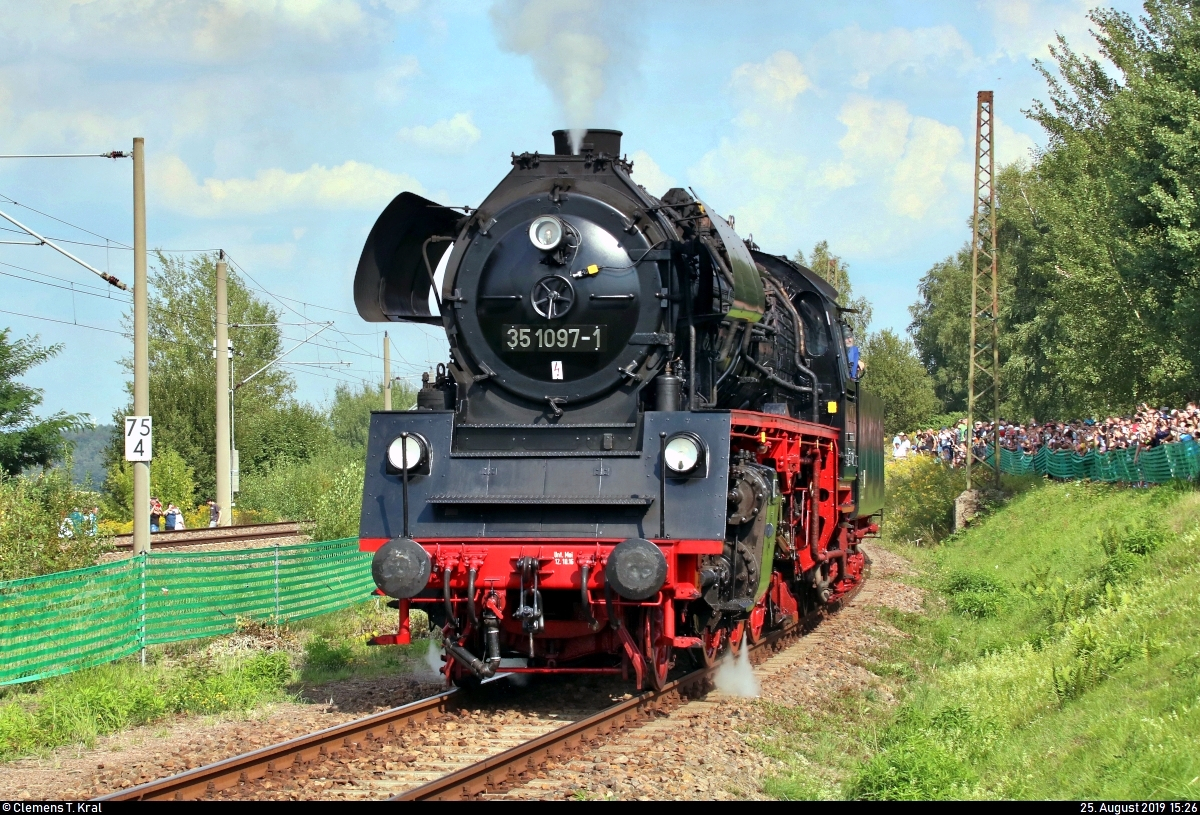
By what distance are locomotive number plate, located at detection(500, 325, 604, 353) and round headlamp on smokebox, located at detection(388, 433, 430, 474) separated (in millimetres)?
993

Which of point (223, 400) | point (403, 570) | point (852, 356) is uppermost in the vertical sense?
point (223, 400)

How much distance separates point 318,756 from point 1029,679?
212 inches

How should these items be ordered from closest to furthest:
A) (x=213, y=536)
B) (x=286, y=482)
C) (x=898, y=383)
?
(x=213, y=536) < (x=286, y=482) < (x=898, y=383)

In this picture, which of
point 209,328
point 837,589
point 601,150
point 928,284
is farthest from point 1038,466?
point 928,284

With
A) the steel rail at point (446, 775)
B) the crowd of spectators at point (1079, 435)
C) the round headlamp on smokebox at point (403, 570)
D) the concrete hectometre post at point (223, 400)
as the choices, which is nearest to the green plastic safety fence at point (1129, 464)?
the crowd of spectators at point (1079, 435)

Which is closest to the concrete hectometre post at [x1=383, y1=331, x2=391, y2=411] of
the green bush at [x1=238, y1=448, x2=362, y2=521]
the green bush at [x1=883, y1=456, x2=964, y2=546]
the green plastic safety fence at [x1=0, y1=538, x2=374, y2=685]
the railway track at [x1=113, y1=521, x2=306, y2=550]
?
the green bush at [x1=238, y1=448, x2=362, y2=521]

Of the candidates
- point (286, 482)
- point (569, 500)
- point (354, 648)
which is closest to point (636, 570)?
point (569, 500)

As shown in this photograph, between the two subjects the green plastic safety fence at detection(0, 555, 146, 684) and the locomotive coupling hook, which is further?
the green plastic safety fence at detection(0, 555, 146, 684)

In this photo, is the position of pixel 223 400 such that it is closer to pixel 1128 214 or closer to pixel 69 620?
pixel 69 620

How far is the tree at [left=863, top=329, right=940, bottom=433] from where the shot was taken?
5006cm

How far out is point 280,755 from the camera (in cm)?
639

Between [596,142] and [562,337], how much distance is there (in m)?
1.57

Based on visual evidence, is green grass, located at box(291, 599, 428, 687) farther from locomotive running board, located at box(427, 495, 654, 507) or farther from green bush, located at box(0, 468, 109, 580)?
locomotive running board, located at box(427, 495, 654, 507)

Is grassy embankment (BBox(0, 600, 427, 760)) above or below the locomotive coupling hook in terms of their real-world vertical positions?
below
